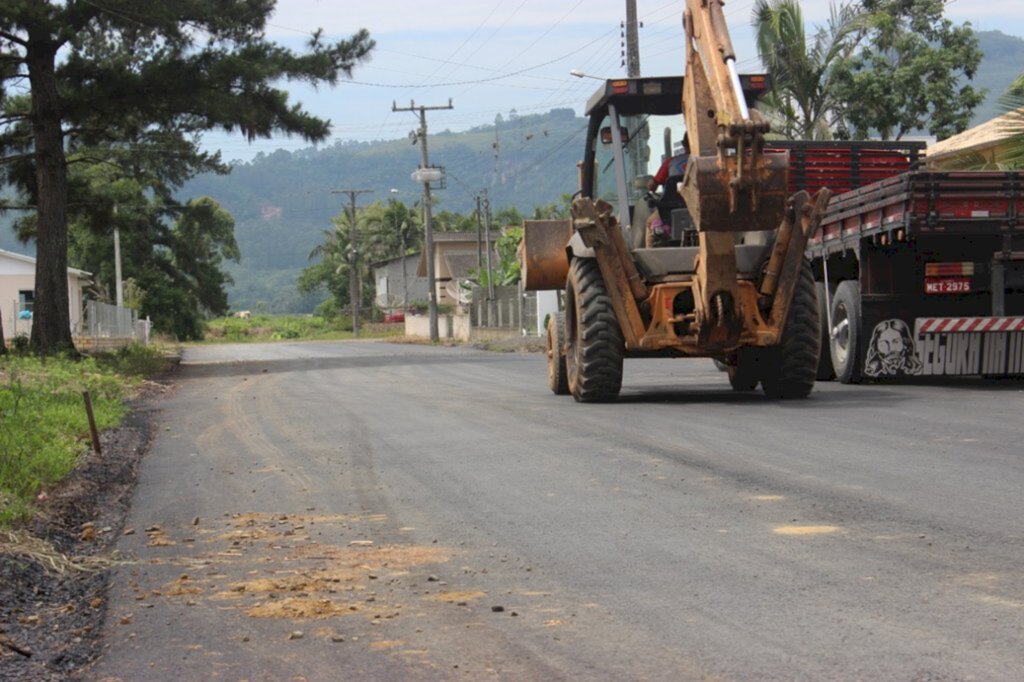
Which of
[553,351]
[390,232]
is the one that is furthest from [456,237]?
[553,351]

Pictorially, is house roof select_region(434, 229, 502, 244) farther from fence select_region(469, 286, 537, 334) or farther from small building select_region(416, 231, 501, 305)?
fence select_region(469, 286, 537, 334)

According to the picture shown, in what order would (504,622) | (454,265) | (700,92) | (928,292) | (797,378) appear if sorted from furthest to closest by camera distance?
(454,265)
(928,292)
(797,378)
(700,92)
(504,622)

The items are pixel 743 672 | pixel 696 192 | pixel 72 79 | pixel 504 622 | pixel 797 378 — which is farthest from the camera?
pixel 72 79

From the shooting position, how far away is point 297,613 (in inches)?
226

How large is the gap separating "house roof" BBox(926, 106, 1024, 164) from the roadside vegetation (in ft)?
43.7

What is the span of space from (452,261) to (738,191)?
8930 cm

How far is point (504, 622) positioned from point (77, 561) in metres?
2.87

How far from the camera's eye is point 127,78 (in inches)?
1169

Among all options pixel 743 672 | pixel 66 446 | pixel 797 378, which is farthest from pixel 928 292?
pixel 743 672

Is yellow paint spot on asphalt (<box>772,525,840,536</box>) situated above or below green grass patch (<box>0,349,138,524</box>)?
below

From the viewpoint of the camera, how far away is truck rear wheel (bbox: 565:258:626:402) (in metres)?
14.9

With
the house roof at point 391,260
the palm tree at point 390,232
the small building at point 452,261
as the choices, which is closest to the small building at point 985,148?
the small building at point 452,261

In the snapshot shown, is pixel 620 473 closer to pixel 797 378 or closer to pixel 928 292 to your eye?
pixel 797 378

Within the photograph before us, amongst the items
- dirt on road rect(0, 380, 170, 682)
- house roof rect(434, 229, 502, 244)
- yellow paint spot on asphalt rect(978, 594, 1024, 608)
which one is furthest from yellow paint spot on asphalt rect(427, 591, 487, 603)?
house roof rect(434, 229, 502, 244)
